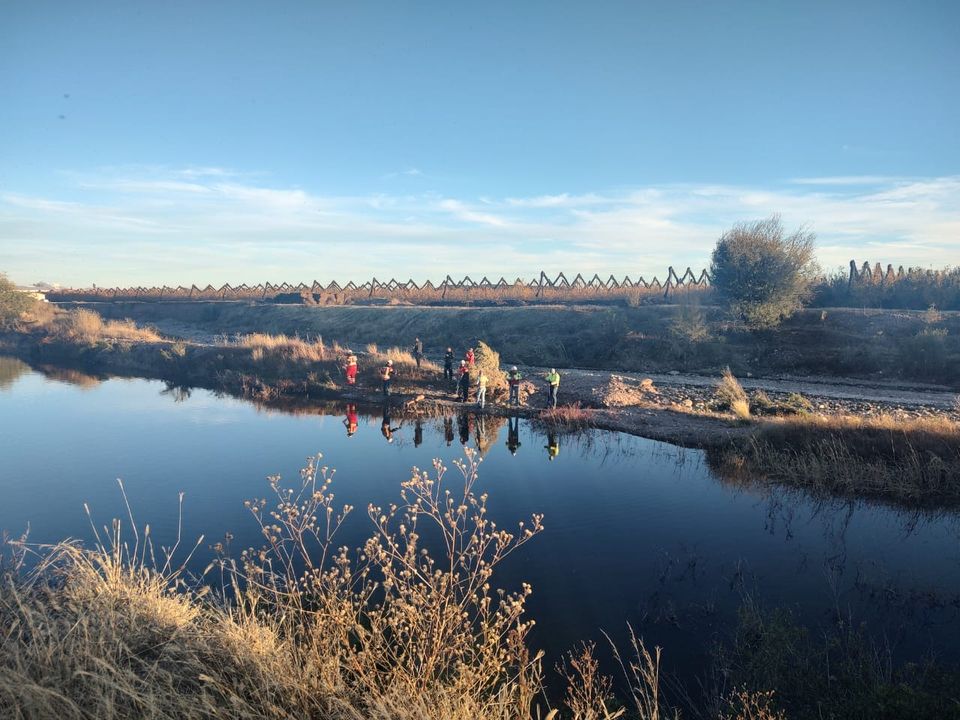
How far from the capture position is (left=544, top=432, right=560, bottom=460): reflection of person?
18062 mm

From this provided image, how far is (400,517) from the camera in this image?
11789mm

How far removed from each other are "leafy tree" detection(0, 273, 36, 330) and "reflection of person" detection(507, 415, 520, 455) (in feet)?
170

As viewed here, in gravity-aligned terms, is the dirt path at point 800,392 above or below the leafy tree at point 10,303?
below

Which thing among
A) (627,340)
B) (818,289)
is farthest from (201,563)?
(818,289)

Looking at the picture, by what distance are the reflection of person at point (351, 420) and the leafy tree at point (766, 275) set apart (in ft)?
79.9

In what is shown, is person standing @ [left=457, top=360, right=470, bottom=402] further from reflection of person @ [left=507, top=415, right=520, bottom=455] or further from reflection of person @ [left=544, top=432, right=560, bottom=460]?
reflection of person @ [left=544, top=432, right=560, bottom=460]

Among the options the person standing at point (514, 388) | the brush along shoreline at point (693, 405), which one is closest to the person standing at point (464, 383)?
the brush along shoreline at point (693, 405)

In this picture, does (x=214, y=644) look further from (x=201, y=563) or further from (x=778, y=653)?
(x=778, y=653)

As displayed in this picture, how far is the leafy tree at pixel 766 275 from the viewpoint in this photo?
3547 cm

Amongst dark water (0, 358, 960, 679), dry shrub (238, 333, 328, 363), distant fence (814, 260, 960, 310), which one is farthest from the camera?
distant fence (814, 260, 960, 310)

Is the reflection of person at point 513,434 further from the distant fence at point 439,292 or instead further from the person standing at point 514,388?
the distant fence at point 439,292

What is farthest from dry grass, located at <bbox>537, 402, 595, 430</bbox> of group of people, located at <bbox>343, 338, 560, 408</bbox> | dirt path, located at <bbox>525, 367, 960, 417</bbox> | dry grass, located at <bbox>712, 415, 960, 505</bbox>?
dry grass, located at <bbox>712, 415, 960, 505</bbox>

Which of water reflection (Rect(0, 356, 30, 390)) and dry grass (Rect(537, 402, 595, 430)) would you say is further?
water reflection (Rect(0, 356, 30, 390))

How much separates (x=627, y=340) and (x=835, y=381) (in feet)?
38.6
